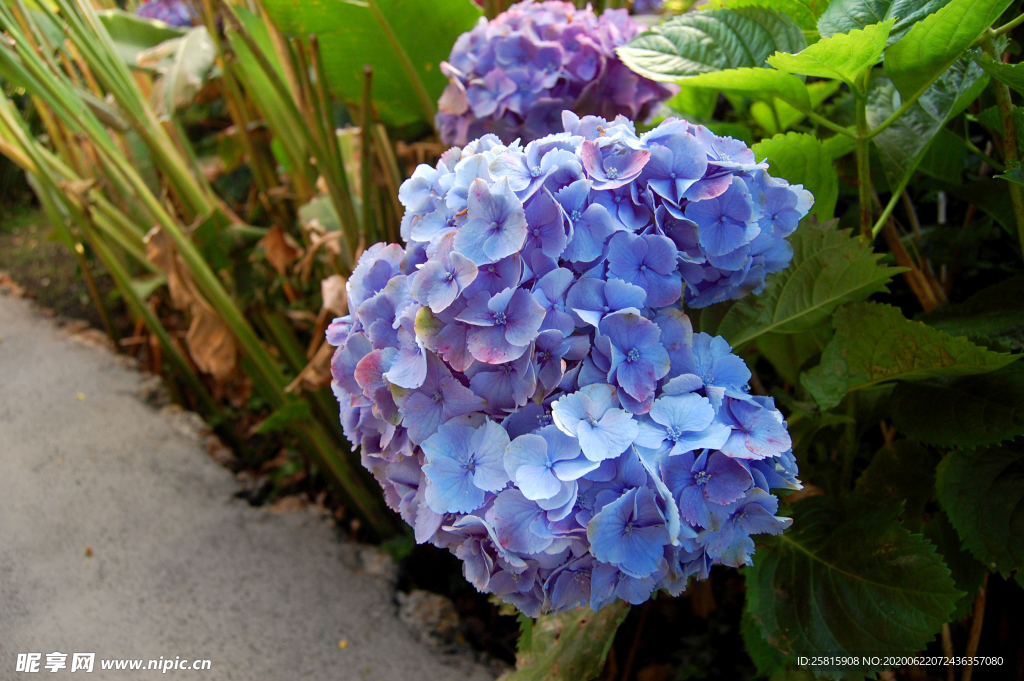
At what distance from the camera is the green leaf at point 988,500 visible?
687mm

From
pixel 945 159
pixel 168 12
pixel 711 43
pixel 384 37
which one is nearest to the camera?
pixel 711 43

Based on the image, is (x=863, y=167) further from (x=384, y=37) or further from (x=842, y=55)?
(x=384, y=37)

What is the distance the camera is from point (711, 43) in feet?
2.56

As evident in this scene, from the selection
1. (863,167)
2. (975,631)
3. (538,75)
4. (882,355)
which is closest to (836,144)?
(863,167)

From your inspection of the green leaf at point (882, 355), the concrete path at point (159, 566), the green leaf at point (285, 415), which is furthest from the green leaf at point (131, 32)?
the green leaf at point (882, 355)

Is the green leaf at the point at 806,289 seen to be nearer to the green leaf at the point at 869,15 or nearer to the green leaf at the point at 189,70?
the green leaf at the point at 869,15

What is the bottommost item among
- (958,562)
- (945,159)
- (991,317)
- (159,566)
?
(159,566)

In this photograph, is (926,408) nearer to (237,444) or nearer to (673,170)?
(673,170)

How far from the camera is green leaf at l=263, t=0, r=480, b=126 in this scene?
40.4 inches

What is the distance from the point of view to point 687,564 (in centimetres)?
56

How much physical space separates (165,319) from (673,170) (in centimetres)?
193

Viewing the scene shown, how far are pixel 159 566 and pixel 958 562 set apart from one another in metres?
1.31

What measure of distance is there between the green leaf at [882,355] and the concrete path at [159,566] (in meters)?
0.78

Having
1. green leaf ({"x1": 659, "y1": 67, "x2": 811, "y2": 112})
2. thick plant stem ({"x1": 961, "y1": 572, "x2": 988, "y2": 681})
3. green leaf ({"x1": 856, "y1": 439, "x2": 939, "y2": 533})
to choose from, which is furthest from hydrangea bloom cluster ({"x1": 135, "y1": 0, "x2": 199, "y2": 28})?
thick plant stem ({"x1": 961, "y1": 572, "x2": 988, "y2": 681})
